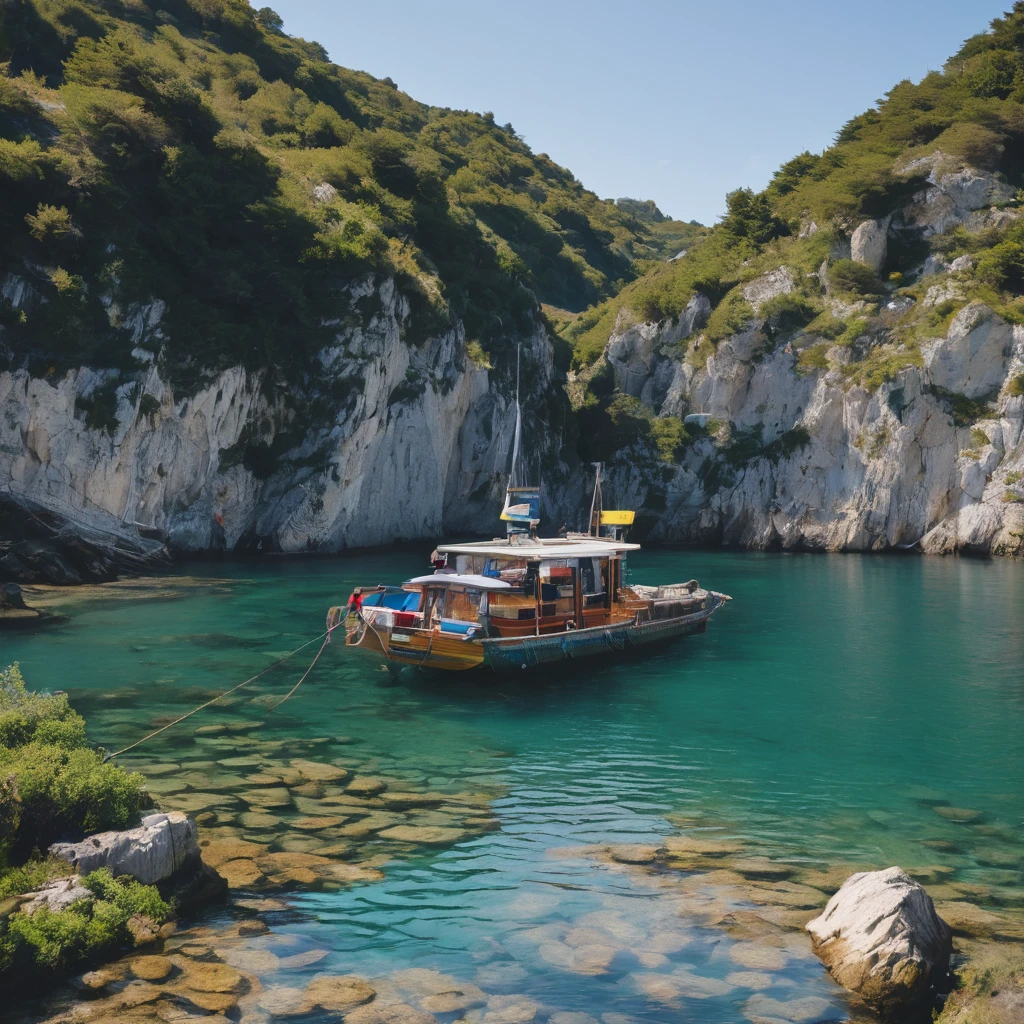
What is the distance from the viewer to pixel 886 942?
30.0 feet

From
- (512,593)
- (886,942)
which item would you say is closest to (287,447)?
(512,593)

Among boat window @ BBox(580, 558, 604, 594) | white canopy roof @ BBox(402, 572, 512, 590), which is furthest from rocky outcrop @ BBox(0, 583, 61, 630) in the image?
boat window @ BBox(580, 558, 604, 594)

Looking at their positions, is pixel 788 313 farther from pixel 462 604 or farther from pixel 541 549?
pixel 462 604

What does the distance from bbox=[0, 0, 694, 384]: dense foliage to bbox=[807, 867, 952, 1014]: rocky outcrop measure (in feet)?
116

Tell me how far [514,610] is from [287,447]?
90.2 feet

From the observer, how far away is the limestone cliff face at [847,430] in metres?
57.3

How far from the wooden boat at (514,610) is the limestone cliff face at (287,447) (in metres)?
18.0

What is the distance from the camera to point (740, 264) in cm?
7400

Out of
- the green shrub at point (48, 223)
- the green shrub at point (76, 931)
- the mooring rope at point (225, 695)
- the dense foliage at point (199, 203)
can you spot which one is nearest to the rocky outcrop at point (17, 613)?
the mooring rope at point (225, 695)

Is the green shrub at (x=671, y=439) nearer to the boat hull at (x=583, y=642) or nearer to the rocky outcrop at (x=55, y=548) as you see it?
the boat hull at (x=583, y=642)

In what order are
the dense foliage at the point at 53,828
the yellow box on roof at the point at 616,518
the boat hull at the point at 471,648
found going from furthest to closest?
1. the yellow box on roof at the point at 616,518
2. the boat hull at the point at 471,648
3. the dense foliage at the point at 53,828

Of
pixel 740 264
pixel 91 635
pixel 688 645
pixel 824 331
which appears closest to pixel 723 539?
pixel 824 331

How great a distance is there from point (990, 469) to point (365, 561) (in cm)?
3691

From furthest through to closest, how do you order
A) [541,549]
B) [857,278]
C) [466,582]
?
[857,278]
[541,549]
[466,582]
